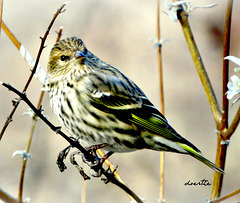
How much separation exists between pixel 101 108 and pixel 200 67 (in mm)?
1089

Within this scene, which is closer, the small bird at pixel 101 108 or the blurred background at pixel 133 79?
the small bird at pixel 101 108

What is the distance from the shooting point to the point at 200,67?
3.03 m

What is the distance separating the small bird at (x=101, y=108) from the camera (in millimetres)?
3693

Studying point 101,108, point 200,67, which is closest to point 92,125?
point 101,108

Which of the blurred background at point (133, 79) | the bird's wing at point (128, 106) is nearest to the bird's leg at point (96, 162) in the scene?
the bird's wing at point (128, 106)

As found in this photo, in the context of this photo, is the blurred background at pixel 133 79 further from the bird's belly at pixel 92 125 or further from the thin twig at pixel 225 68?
the thin twig at pixel 225 68

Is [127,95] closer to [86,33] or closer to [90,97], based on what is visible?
[90,97]

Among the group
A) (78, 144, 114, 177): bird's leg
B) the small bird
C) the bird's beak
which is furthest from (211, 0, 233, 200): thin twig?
the bird's beak

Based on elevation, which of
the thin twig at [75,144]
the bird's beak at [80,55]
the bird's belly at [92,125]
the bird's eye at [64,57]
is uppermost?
the bird's eye at [64,57]

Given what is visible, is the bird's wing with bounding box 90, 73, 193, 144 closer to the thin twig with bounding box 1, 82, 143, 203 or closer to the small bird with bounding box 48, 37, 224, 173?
the small bird with bounding box 48, 37, 224, 173

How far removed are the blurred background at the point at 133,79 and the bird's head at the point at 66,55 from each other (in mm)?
2560

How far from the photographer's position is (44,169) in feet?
23.3

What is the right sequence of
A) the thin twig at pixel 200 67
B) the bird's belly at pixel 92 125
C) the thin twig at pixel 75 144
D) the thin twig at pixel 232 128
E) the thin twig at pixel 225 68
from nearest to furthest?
1. the thin twig at pixel 75 144
2. the thin twig at pixel 232 128
3. the thin twig at pixel 225 68
4. the thin twig at pixel 200 67
5. the bird's belly at pixel 92 125

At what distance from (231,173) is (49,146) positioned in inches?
115
